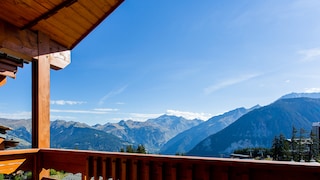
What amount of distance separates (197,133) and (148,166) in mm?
163503

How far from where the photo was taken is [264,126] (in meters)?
104

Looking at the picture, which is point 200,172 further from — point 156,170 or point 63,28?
point 63,28

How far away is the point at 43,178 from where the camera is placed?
277 centimetres

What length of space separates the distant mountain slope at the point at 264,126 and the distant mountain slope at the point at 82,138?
87.8 ft

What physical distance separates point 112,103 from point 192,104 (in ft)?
116

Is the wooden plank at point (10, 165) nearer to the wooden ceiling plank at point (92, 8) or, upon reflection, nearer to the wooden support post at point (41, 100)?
the wooden support post at point (41, 100)

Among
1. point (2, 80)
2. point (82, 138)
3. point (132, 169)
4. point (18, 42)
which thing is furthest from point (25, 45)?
point (82, 138)

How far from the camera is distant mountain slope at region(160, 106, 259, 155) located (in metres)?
144

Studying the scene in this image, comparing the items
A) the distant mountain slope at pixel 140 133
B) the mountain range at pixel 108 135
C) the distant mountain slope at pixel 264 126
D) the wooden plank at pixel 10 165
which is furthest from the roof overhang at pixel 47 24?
the distant mountain slope at pixel 140 133

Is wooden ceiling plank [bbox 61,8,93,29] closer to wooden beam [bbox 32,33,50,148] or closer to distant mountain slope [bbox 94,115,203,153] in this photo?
wooden beam [bbox 32,33,50,148]

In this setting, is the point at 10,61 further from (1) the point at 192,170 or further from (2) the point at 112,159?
(1) the point at 192,170

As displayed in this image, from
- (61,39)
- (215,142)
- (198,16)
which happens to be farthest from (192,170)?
(215,142)

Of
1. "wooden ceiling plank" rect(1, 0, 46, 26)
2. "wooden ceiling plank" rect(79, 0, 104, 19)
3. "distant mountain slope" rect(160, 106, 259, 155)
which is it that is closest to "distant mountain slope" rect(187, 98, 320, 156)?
"distant mountain slope" rect(160, 106, 259, 155)

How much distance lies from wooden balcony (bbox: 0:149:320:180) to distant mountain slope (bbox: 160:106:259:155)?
133m
